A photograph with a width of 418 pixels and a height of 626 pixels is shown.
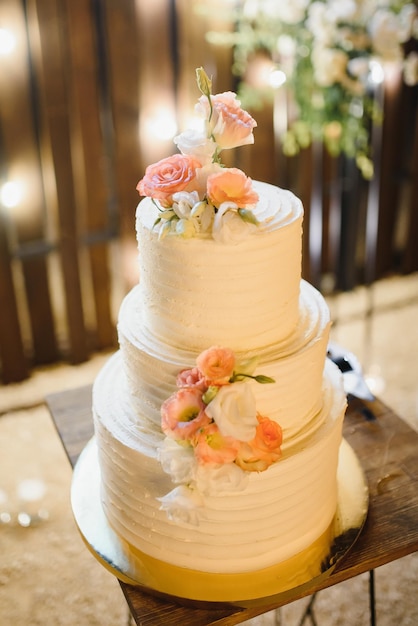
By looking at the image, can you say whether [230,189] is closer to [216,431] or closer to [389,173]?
[216,431]

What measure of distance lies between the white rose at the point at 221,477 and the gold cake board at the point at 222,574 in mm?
368

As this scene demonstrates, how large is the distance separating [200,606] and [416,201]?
11.4 ft

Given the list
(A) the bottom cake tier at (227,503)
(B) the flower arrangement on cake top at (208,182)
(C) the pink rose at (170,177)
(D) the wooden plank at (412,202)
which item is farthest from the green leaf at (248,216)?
(D) the wooden plank at (412,202)

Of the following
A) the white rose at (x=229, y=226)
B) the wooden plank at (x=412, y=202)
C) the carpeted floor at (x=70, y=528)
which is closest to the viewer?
the white rose at (x=229, y=226)


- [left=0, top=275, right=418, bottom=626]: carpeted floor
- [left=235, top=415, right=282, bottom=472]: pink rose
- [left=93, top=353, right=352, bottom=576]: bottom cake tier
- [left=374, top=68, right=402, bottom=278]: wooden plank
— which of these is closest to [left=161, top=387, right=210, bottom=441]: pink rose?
[left=235, top=415, right=282, bottom=472]: pink rose

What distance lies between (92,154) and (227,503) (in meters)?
2.42

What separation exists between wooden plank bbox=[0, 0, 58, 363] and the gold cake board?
199 cm

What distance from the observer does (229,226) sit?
1535mm

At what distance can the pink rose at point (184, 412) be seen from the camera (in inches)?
58.0

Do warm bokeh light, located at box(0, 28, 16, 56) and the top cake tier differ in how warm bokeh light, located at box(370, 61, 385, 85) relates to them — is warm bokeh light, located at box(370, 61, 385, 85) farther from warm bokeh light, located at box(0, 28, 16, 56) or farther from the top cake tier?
the top cake tier

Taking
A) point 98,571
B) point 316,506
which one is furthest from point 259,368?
point 98,571

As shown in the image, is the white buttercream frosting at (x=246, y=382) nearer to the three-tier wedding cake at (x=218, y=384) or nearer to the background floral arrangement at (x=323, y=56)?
the three-tier wedding cake at (x=218, y=384)

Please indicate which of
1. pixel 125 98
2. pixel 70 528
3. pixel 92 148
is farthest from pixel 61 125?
pixel 70 528

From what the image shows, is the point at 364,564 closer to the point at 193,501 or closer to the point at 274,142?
the point at 193,501
